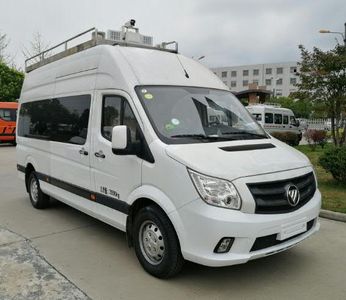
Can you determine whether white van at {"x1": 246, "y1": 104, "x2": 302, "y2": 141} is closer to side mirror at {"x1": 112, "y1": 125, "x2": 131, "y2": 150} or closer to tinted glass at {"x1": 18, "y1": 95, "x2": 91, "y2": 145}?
tinted glass at {"x1": 18, "y1": 95, "x2": 91, "y2": 145}

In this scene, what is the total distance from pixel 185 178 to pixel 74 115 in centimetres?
262

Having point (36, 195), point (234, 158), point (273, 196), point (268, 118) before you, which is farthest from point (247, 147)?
point (268, 118)

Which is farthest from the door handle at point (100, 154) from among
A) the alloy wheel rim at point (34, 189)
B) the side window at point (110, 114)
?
the alloy wheel rim at point (34, 189)

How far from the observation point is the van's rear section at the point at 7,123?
2083cm

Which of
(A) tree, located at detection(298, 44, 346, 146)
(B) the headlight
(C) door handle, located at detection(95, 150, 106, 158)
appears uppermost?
(A) tree, located at detection(298, 44, 346, 146)

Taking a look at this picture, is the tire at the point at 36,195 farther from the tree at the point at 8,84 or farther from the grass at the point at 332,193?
the tree at the point at 8,84

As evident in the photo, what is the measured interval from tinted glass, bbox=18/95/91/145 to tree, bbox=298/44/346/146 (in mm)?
7207

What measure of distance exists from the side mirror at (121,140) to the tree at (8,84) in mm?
27084

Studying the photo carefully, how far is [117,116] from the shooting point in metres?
4.72

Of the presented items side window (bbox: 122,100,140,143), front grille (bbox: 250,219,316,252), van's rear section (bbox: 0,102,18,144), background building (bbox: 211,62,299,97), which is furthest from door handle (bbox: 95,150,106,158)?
background building (bbox: 211,62,299,97)

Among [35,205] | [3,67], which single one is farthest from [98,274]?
[3,67]

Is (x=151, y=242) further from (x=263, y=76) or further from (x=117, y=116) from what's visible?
(x=263, y=76)

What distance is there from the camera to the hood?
371 cm

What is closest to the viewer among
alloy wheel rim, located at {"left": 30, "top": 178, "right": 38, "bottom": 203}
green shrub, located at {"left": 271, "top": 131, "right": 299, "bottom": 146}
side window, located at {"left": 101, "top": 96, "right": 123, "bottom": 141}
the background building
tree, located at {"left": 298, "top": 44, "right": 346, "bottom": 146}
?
side window, located at {"left": 101, "top": 96, "right": 123, "bottom": 141}
